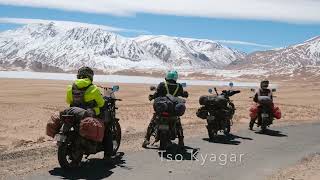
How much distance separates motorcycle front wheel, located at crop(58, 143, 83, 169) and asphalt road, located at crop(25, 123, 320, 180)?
16 cm

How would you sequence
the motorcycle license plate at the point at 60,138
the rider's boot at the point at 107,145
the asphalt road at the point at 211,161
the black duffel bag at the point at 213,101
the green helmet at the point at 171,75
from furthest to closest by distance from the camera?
the black duffel bag at the point at 213,101, the green helmet at the point at 171,75, the rider's boot at the point at 107,145, the asphalt road at the point at 211,161, the motorcycle license plate at the point at 60,138

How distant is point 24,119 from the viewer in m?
25.3

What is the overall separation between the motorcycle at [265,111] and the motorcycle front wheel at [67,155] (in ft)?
35.0

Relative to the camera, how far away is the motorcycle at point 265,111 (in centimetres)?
2022

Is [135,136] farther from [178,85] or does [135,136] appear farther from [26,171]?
[26,171]

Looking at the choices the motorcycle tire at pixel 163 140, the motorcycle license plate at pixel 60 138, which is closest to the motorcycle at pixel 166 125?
the motorcycle tire at pixel 163 140

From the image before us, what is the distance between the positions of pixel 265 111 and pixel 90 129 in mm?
11246

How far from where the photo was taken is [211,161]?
1307 cm

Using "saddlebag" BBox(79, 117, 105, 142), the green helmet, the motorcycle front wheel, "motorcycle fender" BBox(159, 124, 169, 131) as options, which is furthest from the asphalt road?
the green helmet

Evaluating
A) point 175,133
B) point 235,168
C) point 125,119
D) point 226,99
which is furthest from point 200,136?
point 125,119

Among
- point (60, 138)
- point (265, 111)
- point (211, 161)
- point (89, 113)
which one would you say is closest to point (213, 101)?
point (265, 111)

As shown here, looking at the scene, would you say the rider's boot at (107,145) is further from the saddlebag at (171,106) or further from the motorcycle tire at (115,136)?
the saddlebag at (171,106)

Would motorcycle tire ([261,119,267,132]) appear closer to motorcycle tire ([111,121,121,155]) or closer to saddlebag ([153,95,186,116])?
saddlebag ([153,95,186,116])

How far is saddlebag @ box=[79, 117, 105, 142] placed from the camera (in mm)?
10641
